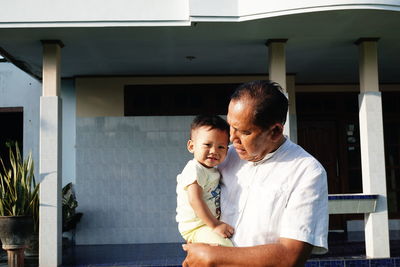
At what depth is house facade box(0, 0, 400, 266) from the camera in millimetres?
5500

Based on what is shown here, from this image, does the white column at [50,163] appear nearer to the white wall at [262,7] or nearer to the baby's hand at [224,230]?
the white wall at [262,7]

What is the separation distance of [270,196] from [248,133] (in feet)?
0.59

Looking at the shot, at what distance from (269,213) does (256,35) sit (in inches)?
192

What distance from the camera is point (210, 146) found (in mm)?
1936

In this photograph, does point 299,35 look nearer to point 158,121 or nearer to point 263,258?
point 158,121

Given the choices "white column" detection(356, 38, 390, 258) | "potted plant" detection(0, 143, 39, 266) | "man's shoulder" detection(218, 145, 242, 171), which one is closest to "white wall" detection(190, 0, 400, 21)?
"white column" detection(356, 38, 390, 258)

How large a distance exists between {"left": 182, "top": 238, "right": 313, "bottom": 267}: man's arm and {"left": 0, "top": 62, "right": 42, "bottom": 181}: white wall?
7.79 metres

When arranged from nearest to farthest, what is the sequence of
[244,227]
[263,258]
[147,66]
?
1. [263,258]
2. [244,227]
3. [147,66]

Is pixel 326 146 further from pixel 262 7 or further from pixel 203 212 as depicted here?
pixel 203 212

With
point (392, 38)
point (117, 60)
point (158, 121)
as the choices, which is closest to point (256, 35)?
point (392, 38)

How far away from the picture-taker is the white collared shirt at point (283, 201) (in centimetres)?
132

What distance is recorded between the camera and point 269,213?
137 cm

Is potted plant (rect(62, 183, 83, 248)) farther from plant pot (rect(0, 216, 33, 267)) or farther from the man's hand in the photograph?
the man's hand

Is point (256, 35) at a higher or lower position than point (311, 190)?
higher
